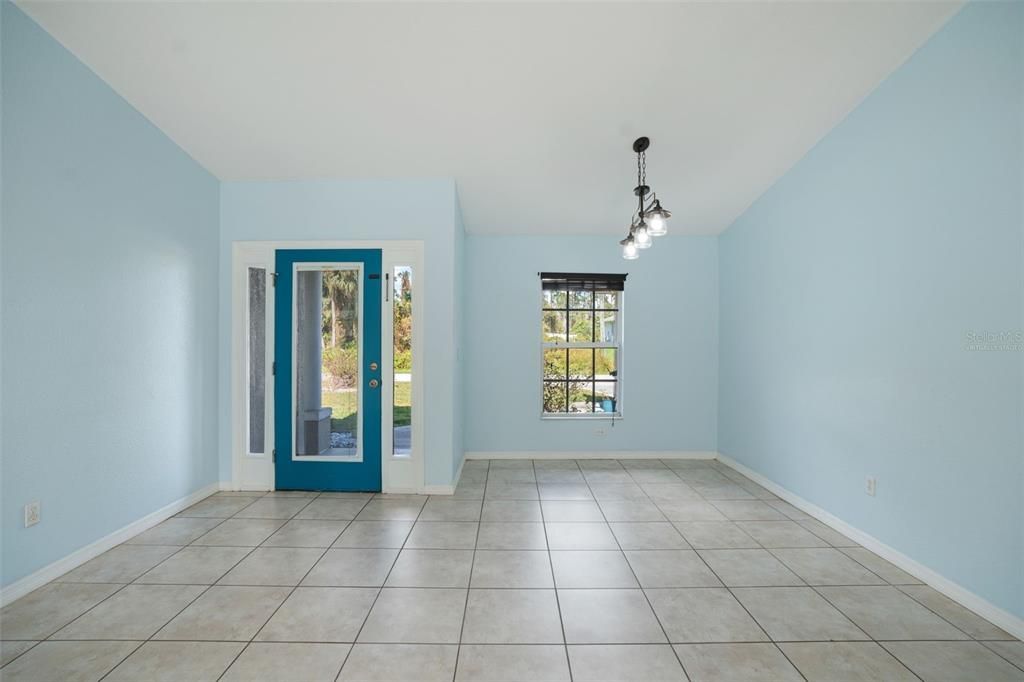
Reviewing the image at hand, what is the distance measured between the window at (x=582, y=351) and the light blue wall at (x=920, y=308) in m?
1.77

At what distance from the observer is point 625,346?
5.11 metres

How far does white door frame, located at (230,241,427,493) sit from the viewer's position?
3871mm

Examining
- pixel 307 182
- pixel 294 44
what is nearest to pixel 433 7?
pixel 294 44

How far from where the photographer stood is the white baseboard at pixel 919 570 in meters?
2.09

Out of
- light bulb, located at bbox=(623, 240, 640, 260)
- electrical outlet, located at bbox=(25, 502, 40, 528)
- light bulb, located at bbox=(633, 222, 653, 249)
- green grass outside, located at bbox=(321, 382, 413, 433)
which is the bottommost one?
electrical outlet, located at bbox=(25, 502, 40, 528)

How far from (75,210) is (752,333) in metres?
5.23

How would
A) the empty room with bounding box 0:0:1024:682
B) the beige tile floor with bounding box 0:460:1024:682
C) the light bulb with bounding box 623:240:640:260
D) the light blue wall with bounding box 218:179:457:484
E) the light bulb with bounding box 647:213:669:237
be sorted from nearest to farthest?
the beige tile floor with bounding box 0:460:1024:682
the empty room with bounding box 0:0:1024:682
the light bulb with bounding box 647:213:669:237
the light bulb with bounding box 623:240:640:260
the light blue wall with bounding box 218:179:457:484

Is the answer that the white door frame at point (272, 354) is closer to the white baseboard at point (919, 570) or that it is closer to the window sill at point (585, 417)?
the window sill at point (585, 417)

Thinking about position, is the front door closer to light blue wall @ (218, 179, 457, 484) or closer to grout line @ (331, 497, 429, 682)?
light blue wall @ (218, 179, 457, 484)

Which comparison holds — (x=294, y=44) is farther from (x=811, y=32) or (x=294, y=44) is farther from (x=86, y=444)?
(x=811, y=32)

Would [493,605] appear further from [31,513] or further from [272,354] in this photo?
[272,354]

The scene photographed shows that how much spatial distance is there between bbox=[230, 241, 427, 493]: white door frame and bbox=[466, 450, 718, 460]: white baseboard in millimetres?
1317

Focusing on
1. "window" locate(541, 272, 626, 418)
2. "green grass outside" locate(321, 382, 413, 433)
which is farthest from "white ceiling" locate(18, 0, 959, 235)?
"green grass outside" locate(321, 382, 413, 433)

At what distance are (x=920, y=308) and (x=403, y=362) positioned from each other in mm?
3569
